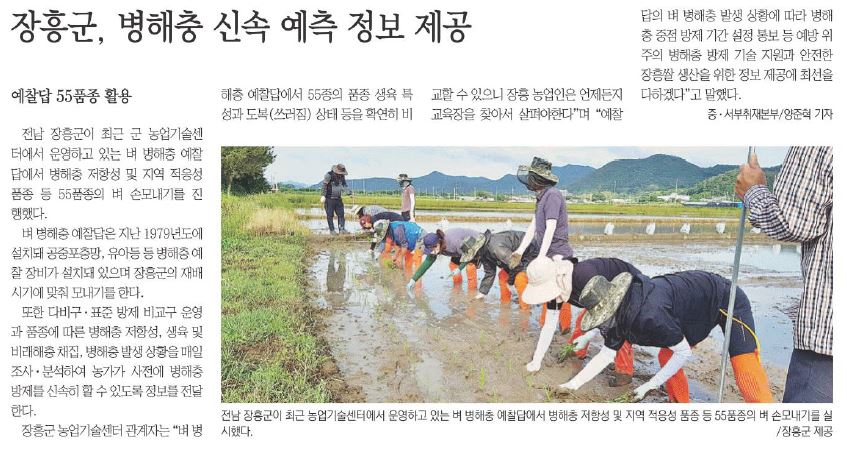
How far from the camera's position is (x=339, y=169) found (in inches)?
393

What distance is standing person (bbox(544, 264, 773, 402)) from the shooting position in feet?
9.50

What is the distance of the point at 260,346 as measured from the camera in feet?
13.4

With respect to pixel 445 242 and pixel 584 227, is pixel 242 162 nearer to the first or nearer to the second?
pixel 445 242

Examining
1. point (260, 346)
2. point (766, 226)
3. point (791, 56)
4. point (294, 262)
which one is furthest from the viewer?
point (294, 262)

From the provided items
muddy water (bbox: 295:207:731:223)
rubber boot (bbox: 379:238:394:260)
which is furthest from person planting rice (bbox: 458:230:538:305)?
muddy water (bbox: 295:207:731:223)

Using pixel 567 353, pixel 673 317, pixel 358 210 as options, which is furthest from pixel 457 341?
pixel 358 210

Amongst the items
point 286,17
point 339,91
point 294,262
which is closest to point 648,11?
point 339,91

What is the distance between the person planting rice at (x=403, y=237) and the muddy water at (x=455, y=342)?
397 millimetres

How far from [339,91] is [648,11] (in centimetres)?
215

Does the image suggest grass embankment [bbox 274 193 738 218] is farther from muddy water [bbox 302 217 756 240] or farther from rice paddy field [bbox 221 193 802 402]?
rice paddy field [bbox 221 193 802 402]

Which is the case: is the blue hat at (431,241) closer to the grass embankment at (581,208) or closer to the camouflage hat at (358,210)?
the camouflage hat at (358,210)

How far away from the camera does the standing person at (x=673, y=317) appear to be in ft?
9.50

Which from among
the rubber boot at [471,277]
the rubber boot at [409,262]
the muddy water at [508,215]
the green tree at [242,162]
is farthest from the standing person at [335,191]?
the rubber boot at [471,277]

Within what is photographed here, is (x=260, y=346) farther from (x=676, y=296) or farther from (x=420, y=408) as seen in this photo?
(x=676, y=296)
